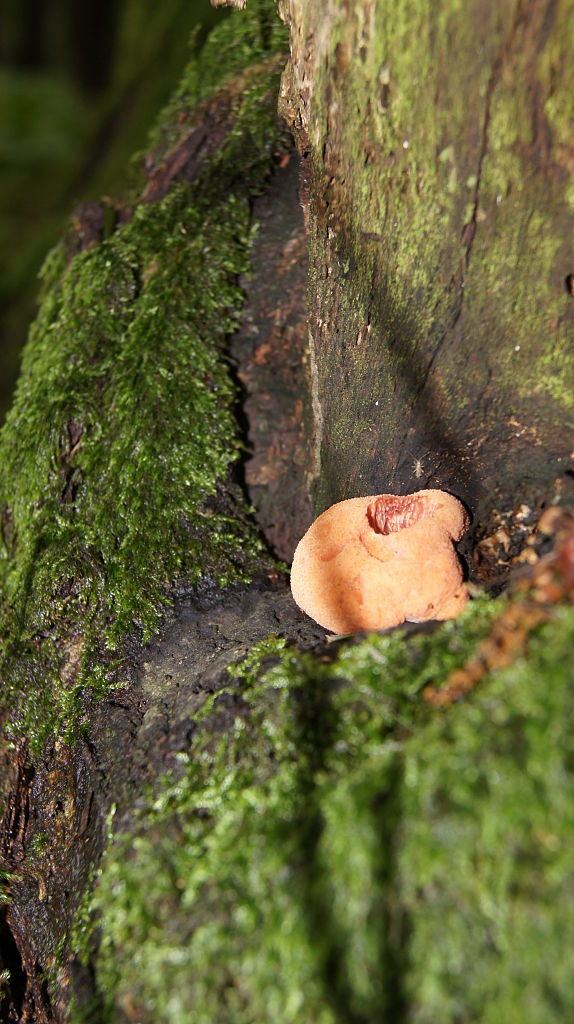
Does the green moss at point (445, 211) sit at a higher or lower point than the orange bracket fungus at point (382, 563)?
higher

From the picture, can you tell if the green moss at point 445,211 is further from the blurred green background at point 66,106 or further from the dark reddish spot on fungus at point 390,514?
the blurred green background at point 66,106

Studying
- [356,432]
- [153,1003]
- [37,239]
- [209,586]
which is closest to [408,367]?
[356,432]

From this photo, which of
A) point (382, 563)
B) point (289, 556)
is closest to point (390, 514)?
point (382, 563)

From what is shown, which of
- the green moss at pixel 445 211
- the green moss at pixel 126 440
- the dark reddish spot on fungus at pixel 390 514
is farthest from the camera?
the green moss at pixel 126 440

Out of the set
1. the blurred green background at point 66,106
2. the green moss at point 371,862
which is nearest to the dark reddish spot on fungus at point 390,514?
the green moss at point 371,862

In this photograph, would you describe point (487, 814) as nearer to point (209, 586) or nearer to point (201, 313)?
point (209, 586)

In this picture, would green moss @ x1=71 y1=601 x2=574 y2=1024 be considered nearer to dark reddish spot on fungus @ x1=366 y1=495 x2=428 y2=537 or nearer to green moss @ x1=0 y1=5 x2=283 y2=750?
dark reddish spot on fungus @ x1=366 y1=495 x2=428 y2=537
